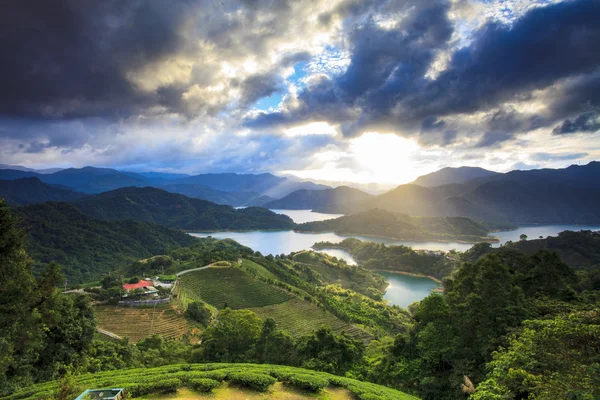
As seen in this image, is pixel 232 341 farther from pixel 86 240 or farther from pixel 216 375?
pixel 86 240

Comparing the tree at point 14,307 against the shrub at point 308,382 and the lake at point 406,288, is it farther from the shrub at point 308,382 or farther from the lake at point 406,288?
the lake at point 406,288

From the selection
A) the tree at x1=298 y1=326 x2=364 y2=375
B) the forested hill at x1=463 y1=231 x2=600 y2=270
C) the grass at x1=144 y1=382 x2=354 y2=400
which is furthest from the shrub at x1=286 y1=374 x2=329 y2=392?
the forested hill at x1=463 y1=231 x2=600 y2=270

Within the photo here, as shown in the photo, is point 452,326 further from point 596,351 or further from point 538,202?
point 538,202

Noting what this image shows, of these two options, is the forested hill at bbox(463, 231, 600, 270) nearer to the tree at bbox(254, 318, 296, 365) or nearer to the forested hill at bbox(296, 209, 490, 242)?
the tree at bbox(254, 318, 296, 365)

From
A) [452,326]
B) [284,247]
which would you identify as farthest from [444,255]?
[452,326]

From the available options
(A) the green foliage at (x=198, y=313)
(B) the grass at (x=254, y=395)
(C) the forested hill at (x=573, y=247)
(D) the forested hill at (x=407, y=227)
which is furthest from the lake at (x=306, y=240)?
(B) the grass at (x=254, y=395)

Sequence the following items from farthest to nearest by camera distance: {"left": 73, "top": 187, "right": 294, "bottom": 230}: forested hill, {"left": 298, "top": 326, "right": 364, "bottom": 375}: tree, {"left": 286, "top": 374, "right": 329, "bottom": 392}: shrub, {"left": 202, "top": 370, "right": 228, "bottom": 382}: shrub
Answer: {"left": 73, "top": 187, "right": 294, "bottom": 230}: forested hill < {"left": 298, "top": 326, "right": 364, "bottom": 375}: tree < {"left": 202, "top": 370, "right": 228, "bottom": 382}: shrub < {"left": 286, "top": 374, "right": 329, "bottom": 392}: shrub

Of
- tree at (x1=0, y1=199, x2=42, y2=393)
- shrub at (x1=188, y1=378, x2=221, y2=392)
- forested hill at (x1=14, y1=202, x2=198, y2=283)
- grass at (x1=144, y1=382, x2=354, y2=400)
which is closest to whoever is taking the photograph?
grass at (x1=144, y1=382, x2=354, y2=400)
